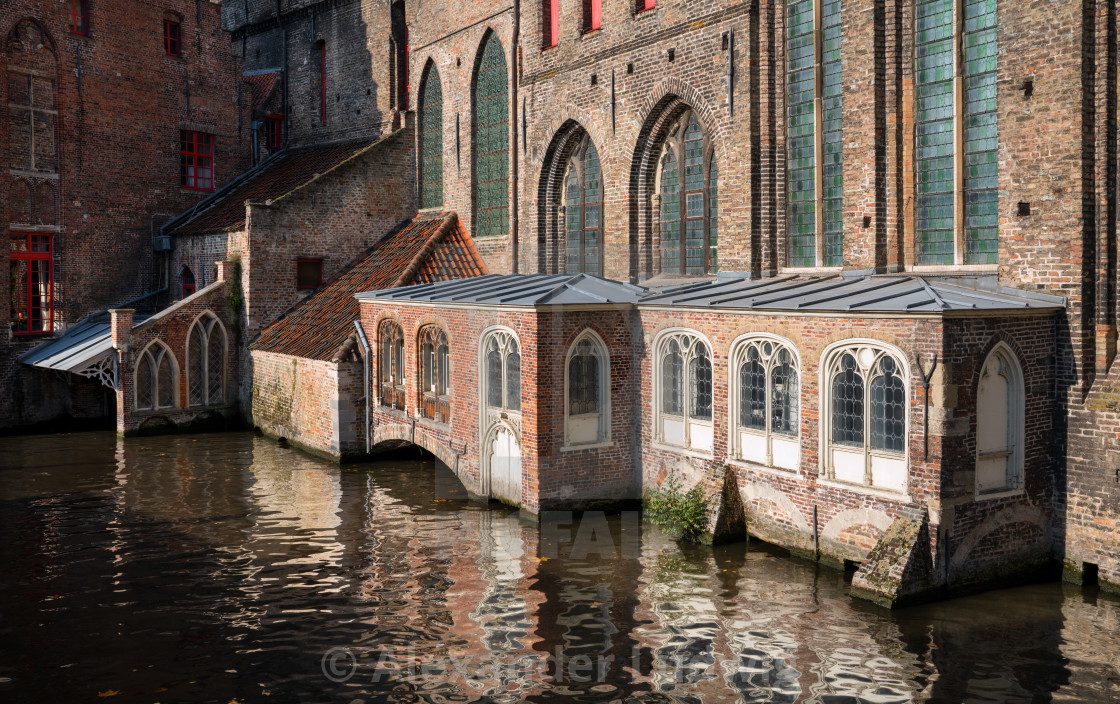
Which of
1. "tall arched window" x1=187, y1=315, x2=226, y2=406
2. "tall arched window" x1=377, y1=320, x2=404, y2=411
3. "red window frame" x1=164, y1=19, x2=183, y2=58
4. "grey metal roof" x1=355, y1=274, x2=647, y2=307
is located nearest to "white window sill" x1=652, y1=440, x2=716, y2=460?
"grey metal roof" x1=355, y1=274, x2=647, y2=307

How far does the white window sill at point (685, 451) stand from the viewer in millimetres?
14914

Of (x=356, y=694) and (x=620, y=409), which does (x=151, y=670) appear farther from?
(x=620, y=409)

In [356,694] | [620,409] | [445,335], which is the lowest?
[356,694]

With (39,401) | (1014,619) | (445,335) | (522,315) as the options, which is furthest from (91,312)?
(1014,619)

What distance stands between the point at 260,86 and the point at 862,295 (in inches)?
958

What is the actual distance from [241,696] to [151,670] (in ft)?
4.03

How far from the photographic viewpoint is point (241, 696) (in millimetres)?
9211

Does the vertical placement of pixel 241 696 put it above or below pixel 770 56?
below

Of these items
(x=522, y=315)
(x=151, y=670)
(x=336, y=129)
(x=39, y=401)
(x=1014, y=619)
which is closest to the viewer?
(x=151, y=670)

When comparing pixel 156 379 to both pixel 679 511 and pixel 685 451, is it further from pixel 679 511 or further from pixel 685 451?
pixel 679 511

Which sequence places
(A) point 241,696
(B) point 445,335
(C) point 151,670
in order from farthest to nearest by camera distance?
(B) point 445,335, (C) point 151,670, (A) point 241,696

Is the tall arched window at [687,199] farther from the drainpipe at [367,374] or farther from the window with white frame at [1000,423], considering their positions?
the window with white frame at [1000,423]

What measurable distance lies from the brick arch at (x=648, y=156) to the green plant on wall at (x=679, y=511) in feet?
18.2

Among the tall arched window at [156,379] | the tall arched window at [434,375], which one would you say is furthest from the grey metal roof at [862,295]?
the tall arched window at [156,379]
